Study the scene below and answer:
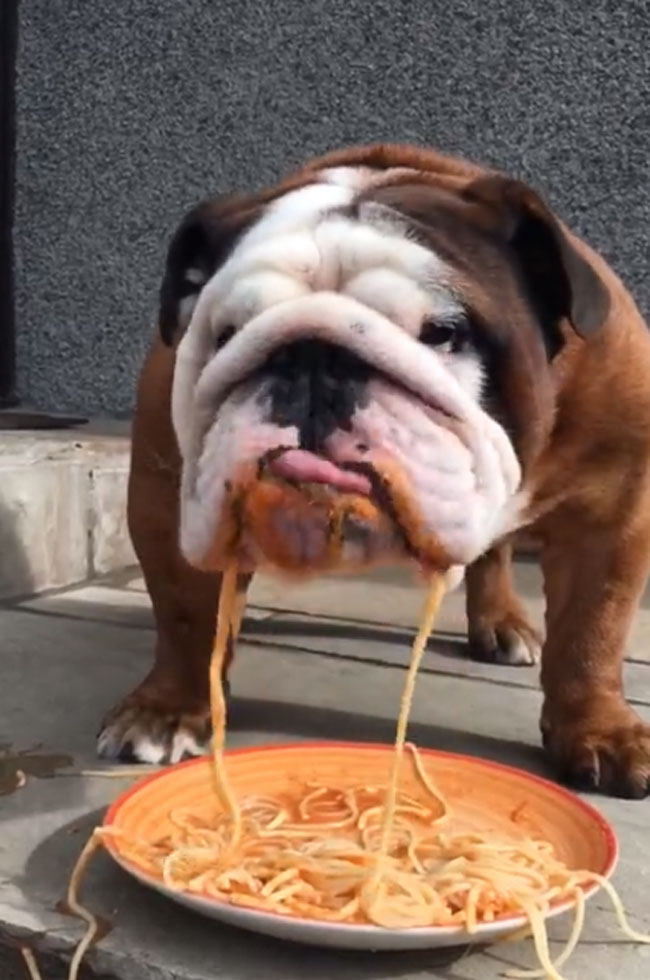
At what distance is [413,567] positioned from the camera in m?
1.55

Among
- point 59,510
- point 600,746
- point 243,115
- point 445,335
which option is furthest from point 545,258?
point 243,115

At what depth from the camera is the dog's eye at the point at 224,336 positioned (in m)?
1.62

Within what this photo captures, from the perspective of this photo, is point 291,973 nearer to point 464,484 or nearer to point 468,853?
point 468,853

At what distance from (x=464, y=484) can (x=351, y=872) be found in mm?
426

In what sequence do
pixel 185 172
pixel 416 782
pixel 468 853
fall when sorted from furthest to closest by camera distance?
pixel 185 172, pixel 416 782, pixel 468 853

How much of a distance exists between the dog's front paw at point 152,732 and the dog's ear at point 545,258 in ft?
2.45

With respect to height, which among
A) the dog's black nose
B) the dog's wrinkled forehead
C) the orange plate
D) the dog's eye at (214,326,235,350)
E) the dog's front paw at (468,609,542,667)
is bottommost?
the dog's front paw at (468,609,542,667)

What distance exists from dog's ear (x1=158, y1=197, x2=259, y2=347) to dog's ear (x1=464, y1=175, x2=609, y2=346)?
0.96 ft

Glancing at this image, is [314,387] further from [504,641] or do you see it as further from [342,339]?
[504,641]

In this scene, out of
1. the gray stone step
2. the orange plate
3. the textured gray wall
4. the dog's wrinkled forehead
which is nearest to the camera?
the orange plate

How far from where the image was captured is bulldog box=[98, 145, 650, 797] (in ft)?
4.87

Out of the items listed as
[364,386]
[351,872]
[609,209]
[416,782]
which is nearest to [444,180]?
[364,386]

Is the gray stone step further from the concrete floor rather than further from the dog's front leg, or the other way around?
the dog's front leg

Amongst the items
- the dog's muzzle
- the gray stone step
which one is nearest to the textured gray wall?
the gray stone step
